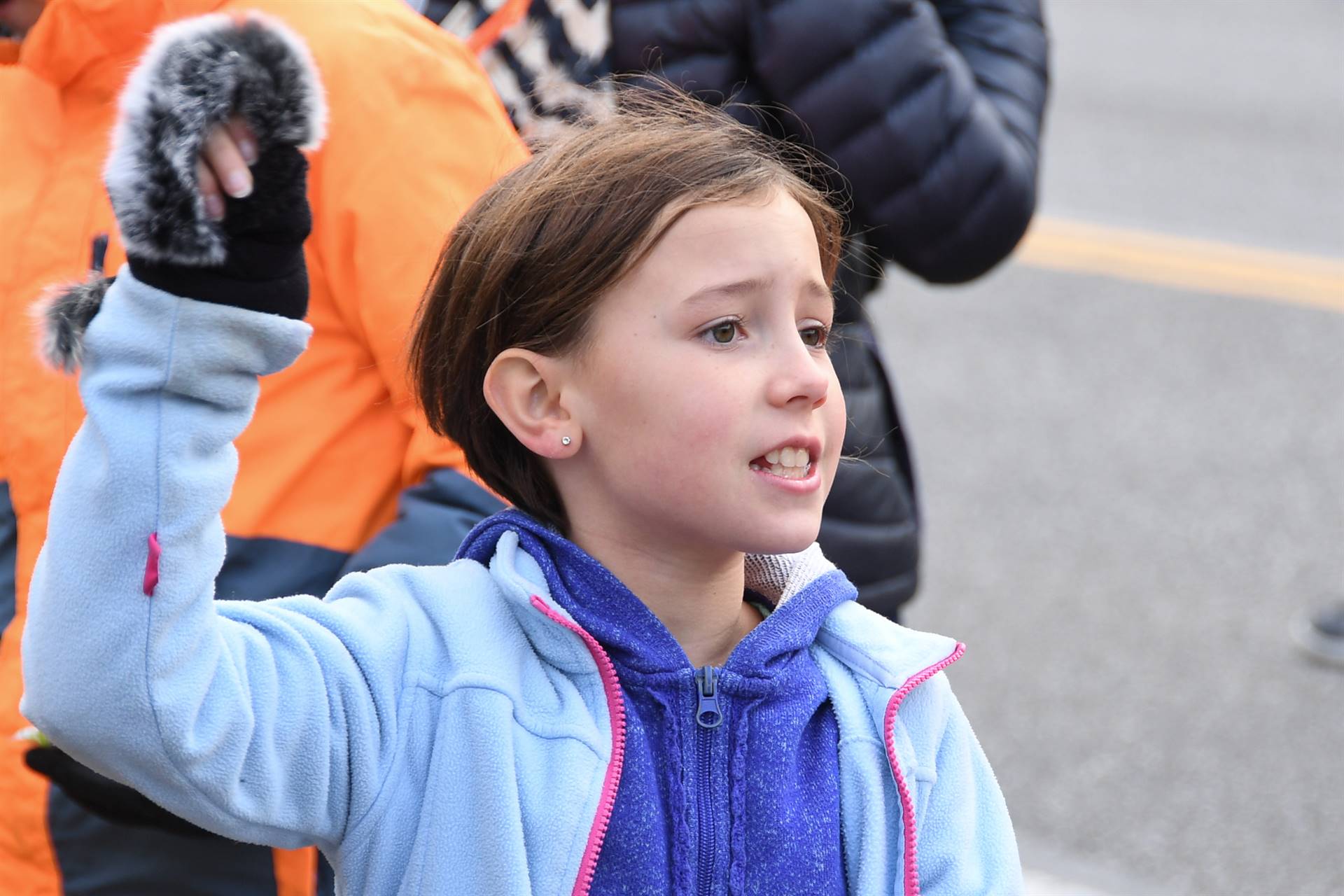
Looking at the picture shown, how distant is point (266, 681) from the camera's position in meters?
1.33

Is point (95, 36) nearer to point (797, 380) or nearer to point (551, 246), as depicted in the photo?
point (551, 246)

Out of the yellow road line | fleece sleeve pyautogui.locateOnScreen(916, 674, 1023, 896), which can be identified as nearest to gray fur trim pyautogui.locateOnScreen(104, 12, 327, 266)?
fleece sleeve pyautogui.locateOnScreen(916, 674, 1023, 896)

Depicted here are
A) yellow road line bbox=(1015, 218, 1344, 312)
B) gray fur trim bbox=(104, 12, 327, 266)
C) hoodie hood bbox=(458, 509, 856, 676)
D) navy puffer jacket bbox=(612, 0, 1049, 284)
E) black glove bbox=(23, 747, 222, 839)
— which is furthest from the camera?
yellow road line bbox=(1015, 218, 1344, 312)

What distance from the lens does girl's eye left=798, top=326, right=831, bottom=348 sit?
5.20 ft

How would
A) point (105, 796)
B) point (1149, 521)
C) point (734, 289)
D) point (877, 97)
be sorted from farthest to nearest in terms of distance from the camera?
1. point (1149, 521)
2. point (877, 97)
3. point (105, 796)
4. point (734, 289)

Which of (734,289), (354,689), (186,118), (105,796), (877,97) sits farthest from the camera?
(877,97)

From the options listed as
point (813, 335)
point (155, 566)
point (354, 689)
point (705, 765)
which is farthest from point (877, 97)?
point (155, 566)

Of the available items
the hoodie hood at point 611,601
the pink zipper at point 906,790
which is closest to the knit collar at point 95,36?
the hoodie hood at point 611,601

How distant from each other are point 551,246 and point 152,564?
0.52 metres

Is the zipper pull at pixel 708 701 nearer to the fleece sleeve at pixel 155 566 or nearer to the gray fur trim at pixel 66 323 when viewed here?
the fleece sleeve at pixel 155 566

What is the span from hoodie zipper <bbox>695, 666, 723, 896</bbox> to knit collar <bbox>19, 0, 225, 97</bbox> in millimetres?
859

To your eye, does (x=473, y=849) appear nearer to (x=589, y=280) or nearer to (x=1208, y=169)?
(x=589, y=280)

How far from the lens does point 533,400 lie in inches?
62.6

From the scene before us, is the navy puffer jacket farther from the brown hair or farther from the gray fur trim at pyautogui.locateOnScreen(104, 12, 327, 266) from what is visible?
the gray fur trim at pyautogui.locateOnScreen(104, 12, 327, 266)
